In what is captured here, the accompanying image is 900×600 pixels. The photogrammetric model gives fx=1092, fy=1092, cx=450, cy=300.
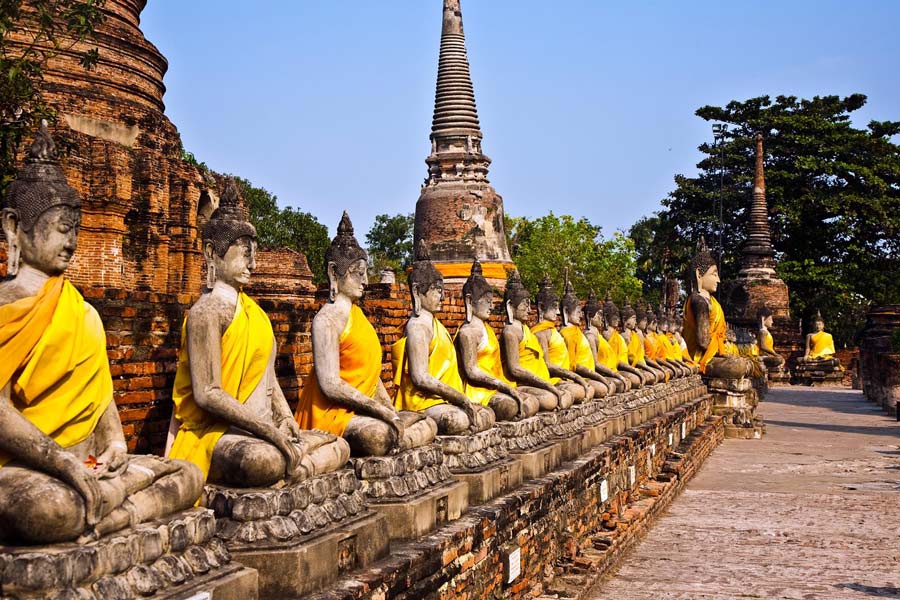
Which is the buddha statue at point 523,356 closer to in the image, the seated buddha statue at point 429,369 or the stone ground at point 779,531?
the stone ground at point 779,531

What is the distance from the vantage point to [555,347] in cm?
998

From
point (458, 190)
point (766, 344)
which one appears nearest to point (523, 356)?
point (458, 190)

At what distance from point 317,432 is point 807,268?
132ft

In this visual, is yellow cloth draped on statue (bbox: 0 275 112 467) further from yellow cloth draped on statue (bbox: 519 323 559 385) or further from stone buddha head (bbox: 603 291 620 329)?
stone buddha head (bbox: 603 291 620 329)

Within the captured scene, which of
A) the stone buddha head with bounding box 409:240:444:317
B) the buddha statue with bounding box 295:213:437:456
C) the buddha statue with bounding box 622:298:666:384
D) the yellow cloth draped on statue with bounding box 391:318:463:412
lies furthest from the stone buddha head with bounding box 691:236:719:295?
the buddha statue with bounding box 295:213:437:456

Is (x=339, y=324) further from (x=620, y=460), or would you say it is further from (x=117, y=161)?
(x=117, y=161)

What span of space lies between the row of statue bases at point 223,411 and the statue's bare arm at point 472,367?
18mm

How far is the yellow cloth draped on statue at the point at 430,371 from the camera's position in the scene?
258 inches

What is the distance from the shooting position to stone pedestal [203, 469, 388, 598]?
4.07m

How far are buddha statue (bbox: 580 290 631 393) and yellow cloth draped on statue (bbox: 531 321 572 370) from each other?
0.91 meters

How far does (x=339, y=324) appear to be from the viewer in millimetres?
5434

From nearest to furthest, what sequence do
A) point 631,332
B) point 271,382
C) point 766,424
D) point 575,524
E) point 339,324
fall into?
point 271,382 → point 339,324 → point 575,524 → point 631,332 → point 766,424

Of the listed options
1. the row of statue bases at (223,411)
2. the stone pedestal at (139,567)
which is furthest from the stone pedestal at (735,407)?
the stone pedestal at (139,567)

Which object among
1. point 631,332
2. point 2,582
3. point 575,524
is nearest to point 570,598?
point 575,524
